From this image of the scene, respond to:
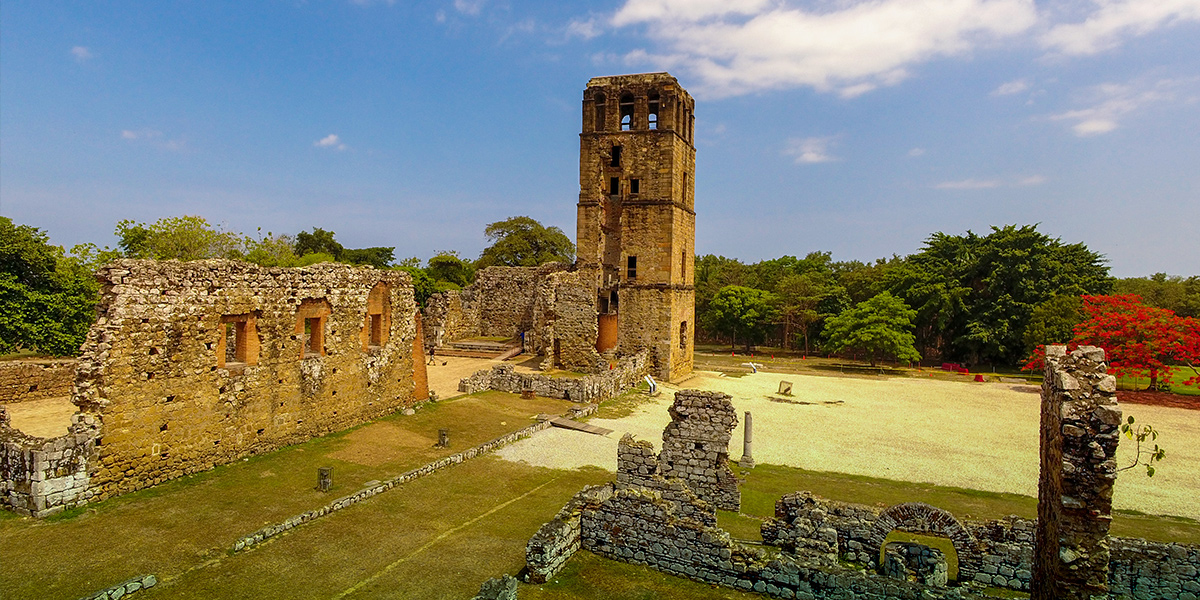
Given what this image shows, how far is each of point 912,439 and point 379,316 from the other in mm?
14819

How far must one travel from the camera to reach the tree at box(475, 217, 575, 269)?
56406mm

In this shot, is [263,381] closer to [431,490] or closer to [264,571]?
[431,490]

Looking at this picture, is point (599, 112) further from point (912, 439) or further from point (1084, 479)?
point (1084, 479)

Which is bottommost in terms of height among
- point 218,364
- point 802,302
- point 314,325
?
point 218,364

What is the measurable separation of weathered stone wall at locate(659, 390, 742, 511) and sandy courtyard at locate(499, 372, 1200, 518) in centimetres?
353

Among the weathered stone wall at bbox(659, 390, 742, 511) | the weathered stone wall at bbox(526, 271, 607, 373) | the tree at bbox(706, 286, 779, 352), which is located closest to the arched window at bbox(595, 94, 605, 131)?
the weathered stone wall at bbox(526, 271, 607, 373)

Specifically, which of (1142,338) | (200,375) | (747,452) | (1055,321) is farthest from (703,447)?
(1055,321)

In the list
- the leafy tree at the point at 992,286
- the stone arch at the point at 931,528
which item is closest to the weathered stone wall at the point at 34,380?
the stone arch at the point at 931,528

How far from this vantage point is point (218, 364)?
12719 mm

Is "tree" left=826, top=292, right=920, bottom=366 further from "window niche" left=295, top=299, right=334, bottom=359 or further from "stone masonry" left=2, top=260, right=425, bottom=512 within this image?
"window niche" left=295, top=299, right=334, bottom=359

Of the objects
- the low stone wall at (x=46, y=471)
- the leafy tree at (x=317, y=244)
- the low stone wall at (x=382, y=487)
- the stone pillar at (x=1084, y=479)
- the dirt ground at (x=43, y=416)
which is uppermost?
the leafy tree at (x=317, y=244)

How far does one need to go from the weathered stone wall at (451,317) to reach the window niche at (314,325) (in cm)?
1814

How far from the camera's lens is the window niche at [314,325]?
14.5 metres

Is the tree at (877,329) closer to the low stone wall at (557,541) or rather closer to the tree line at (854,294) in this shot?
the tree line at (854,294)
